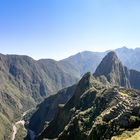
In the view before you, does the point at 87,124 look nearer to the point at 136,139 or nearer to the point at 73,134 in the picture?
the point at 73,134

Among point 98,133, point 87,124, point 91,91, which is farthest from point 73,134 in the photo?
point 91,91

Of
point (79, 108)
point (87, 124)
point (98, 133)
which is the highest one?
point (98, 133)

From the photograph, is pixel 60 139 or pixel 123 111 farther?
pixel 60 139

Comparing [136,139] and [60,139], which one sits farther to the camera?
[60,139]

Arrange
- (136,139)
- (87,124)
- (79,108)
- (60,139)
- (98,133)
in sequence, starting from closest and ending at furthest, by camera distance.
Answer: (136,139)
(98,133)
(87,124)
(60,139)
(79,108)

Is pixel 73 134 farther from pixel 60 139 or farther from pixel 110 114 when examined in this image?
pixel 110 114

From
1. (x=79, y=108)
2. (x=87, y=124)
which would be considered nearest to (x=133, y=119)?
(x=87, y=124)

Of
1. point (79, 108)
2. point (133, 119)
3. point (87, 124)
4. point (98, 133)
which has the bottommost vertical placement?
point (79, 108)

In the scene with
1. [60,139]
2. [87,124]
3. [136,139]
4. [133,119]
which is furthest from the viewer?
[60,139]

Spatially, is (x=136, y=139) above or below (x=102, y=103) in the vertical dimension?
above
